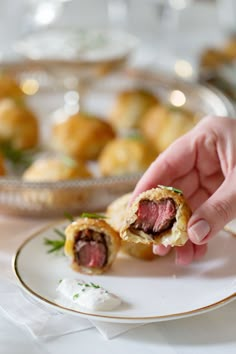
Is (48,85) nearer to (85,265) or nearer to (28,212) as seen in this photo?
(28,212)

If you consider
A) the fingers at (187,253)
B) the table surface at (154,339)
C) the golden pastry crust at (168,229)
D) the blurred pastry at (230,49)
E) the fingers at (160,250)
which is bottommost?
the blurred pastry at (230,49)

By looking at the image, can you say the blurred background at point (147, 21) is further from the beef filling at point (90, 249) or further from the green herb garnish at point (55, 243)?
the beef filling at point (90, 249)

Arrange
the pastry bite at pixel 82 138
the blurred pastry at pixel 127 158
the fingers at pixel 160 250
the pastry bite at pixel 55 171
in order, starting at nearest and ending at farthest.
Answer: the fingers at pixel 160 250 < the pastry bite at pixel 55 171 < the blurred pastry at pixel 127 158 < the pastry bite at pixel 82 138

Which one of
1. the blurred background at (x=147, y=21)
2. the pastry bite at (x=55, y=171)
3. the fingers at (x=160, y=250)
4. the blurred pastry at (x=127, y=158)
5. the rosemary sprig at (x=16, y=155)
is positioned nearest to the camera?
the fingers at (x=160, y=250)

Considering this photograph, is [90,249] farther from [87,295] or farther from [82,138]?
[82,138]

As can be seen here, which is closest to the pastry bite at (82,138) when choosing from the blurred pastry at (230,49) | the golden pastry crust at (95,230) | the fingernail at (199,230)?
the golden pastry crust at (95,230)

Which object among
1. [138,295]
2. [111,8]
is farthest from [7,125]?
[111,8]
